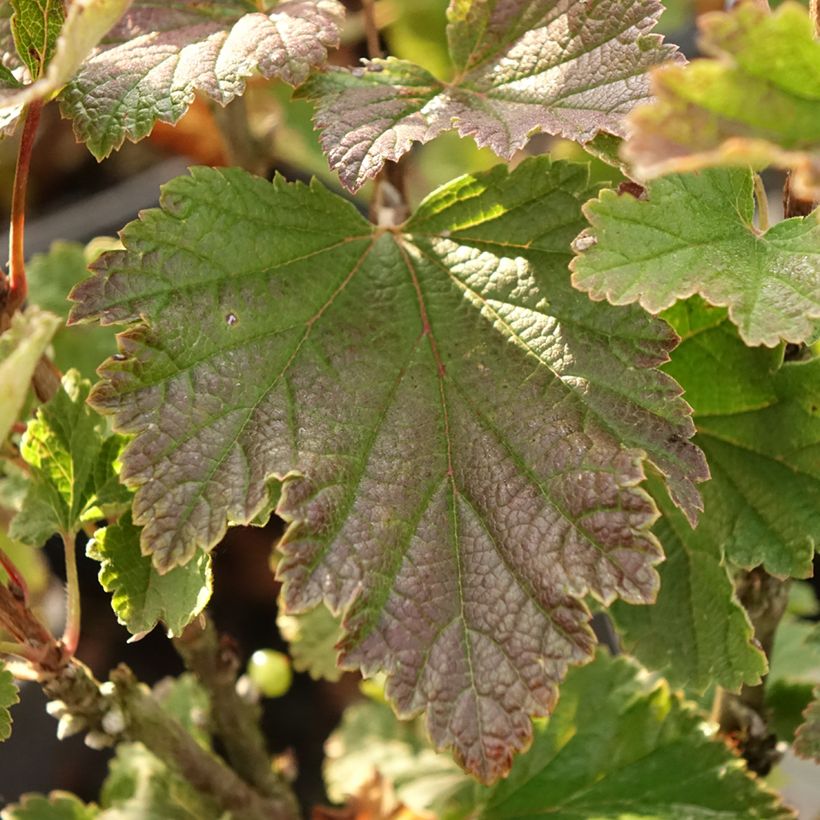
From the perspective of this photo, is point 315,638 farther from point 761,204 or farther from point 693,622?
point 761,204

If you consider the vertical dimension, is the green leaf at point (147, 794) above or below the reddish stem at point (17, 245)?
below

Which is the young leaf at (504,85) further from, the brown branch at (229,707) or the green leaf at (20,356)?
the brown branch at (229,707)

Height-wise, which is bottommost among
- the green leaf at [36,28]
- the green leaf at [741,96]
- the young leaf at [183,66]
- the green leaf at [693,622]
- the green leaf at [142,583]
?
the green leaf at [693,622]

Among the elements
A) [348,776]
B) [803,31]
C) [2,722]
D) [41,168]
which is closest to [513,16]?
[803,31]

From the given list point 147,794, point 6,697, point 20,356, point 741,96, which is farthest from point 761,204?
point 147,794

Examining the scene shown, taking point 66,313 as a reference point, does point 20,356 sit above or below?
above

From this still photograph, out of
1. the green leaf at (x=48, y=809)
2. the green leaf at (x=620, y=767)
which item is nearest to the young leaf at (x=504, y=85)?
the green leaf at (x=620, y=767)
